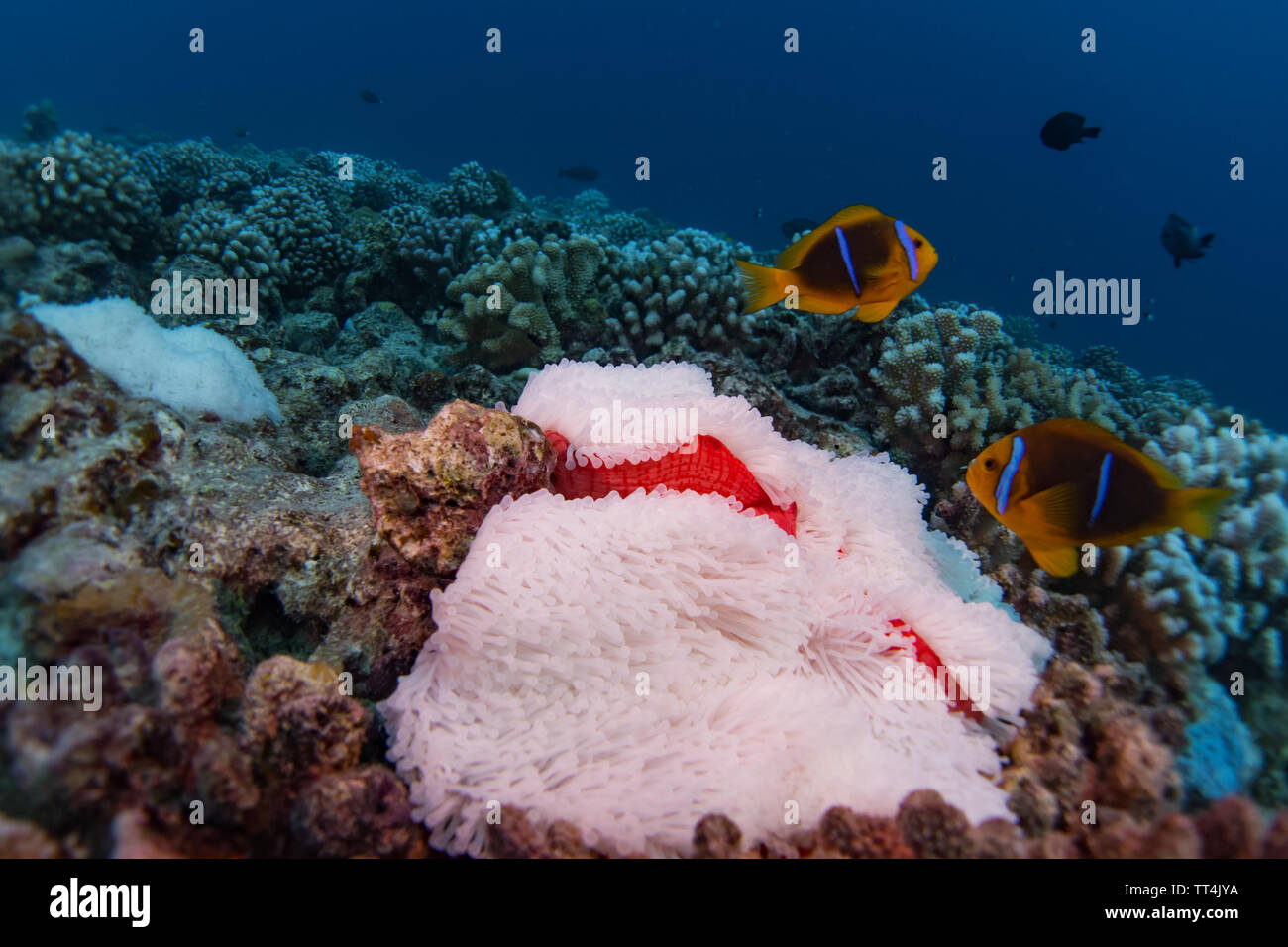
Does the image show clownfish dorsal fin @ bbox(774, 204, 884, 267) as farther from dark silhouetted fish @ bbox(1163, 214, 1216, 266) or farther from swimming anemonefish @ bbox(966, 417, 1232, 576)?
dark silhouetted fish @ bbox(1163, 214, 1216, 266)

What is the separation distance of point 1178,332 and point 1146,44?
3570cm

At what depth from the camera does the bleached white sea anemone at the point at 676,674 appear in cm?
166

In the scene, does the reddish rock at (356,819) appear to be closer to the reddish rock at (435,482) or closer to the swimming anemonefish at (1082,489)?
the reddish rock at (435,482)

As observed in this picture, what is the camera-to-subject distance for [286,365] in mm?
3584

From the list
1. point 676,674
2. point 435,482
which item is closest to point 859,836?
point 676,674

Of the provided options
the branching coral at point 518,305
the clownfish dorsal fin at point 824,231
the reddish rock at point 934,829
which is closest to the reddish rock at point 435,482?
the reddish rock at point 934,829

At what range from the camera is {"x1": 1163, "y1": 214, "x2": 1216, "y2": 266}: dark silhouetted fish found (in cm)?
851

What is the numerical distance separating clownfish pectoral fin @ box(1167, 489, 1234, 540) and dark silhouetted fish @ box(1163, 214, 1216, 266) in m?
9.00

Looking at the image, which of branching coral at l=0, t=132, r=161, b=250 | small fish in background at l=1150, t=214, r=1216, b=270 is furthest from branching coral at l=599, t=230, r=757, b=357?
small fish in background at l=1150, t=214, r=1216, b=270

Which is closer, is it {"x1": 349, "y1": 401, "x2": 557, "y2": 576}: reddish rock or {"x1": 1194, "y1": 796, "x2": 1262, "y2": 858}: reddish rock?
{"x1": 1194, "y1": 796, "x2": 1262, "y2": 858}: reddish rock

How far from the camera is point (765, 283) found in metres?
3.02

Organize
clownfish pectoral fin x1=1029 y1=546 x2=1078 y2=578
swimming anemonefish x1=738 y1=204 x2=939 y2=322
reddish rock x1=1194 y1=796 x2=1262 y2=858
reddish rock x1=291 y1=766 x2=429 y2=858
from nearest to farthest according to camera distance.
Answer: reddish rock x1=1194 y1=796 x2=1262 y2=858 → reddish rock x1=291 y1=766 x2=429 y2=858 → clownfish pectoral fin x1=1029 y1=546 x2=1078 y2=578 → swimming anemonefish x1=738 y1=204 x2=939 y2=322

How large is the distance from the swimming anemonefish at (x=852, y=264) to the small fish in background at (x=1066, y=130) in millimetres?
6305
